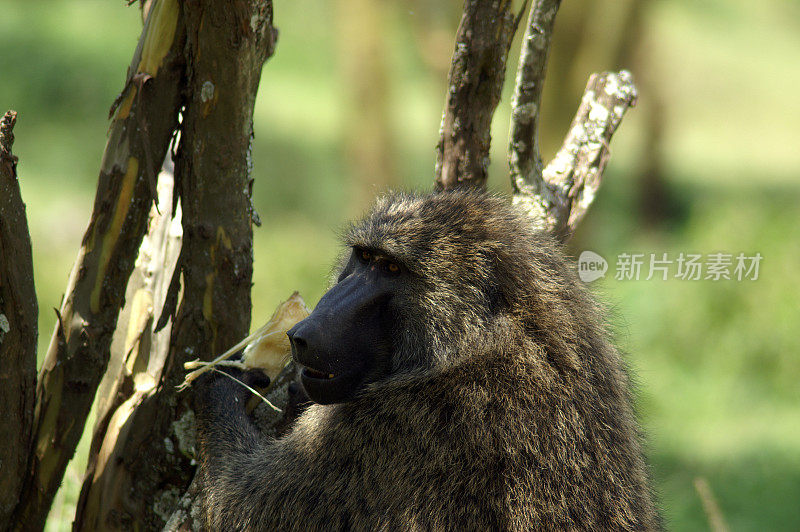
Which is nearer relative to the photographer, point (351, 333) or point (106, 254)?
point (351, 333)

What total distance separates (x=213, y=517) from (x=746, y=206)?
8550mm

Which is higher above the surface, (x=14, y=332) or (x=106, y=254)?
(x=106, y=254)

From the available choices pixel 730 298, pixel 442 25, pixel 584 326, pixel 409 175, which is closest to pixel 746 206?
pixel 730 298

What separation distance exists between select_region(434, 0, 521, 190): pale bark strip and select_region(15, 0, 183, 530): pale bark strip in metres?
0.97

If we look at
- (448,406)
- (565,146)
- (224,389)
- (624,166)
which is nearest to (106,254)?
(224,389)

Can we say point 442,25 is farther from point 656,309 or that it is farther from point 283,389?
point 283,389

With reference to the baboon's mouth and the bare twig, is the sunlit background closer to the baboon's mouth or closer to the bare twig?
the bare twig

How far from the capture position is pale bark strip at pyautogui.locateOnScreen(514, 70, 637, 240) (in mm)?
3371

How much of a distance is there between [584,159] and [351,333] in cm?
151

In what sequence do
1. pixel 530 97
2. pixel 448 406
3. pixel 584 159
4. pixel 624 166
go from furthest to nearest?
pixel 624 166
pixel 584 159
pixel 530 97
pixel 448 406

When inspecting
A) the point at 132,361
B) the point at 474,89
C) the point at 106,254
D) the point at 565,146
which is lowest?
the point at 132,361

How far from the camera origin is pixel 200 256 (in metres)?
2.72

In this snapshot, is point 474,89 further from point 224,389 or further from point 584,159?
point 224,389

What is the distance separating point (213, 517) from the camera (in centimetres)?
268
